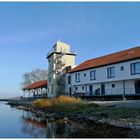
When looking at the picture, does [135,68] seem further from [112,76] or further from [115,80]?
[112,76]

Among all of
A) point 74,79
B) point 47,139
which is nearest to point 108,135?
point 47,139

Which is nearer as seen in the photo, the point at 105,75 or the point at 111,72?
the point at 111,72

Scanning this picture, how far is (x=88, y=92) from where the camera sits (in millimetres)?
39375

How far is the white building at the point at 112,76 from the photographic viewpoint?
30.4m

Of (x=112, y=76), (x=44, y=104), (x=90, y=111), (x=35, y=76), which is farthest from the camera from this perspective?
(x=35, y=76)

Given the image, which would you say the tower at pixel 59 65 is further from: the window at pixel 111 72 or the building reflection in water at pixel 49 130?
the building reflection in water at pixel 49 130

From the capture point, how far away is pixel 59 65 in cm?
4834

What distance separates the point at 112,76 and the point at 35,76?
51941mm

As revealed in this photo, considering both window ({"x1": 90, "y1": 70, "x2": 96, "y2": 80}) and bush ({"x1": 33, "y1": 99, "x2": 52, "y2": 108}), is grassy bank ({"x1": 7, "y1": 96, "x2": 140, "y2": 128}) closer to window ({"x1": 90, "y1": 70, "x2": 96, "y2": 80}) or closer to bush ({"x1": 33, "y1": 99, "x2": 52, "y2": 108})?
bush ({"x1": 33, "y1": 99, "x2": 52, "y2": 108})

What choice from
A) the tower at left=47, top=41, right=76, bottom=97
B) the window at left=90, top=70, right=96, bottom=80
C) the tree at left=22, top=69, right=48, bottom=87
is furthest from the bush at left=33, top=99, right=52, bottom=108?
the tree at left=22, top=69, right=48, bottom=87

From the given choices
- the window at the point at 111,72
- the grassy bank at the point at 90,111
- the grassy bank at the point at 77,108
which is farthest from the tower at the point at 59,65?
the grassy bank at the point at 77,108

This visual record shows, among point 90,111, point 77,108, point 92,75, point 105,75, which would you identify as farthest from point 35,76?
point 90,111

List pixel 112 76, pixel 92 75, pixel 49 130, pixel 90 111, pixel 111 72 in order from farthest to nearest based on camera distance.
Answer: pixel 92 75 < pixel 111 72 < pixel 112 76 < pixel 90 111 < pixel 49 130

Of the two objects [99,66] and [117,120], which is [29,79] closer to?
[99,66]
